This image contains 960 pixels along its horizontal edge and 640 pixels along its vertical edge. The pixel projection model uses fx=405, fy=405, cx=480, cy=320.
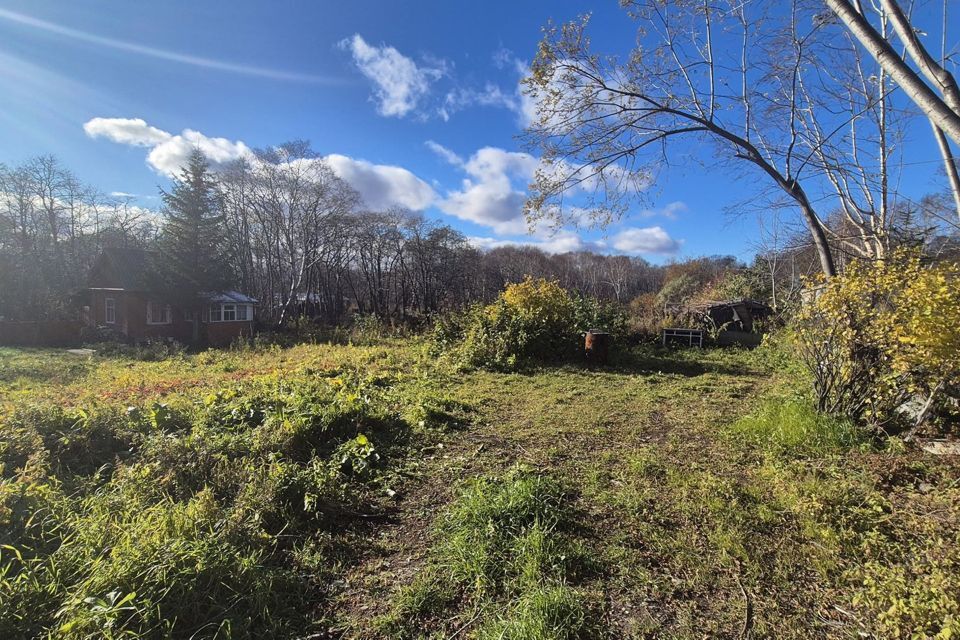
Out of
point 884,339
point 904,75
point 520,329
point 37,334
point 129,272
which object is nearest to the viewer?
point 904,75

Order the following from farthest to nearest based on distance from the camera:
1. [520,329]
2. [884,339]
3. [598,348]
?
[598,348] → [520,329] → [884,339]

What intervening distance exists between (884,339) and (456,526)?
423 cm

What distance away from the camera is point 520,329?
9805 millimetres

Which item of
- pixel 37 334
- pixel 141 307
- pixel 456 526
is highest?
pixel 141 307

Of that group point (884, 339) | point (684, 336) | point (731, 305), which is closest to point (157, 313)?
point (684, 336)

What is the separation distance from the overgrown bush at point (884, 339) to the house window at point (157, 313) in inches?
978

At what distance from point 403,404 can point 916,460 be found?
18.1ft

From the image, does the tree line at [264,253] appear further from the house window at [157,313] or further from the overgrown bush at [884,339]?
the overgrown bush at [884,339]

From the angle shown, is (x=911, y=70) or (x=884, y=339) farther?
(x=884, y=339)

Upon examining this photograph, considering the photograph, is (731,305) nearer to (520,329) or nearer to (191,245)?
(520,329)

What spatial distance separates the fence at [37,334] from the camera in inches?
693

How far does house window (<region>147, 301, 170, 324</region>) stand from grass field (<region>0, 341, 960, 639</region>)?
1946 centimetres

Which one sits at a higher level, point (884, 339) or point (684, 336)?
point (884, 339)

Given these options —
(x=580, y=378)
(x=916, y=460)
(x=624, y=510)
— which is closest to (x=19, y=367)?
(x=580, y=378)
